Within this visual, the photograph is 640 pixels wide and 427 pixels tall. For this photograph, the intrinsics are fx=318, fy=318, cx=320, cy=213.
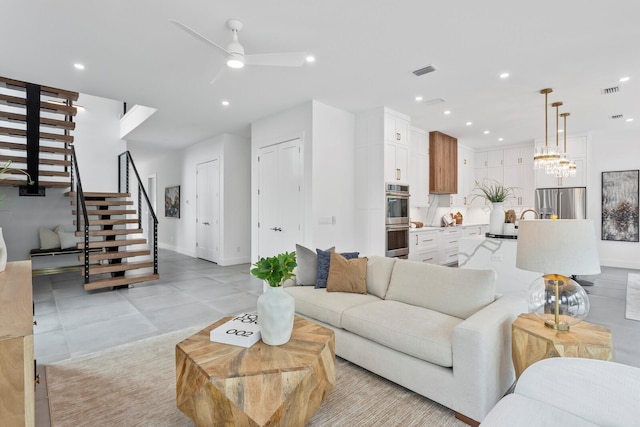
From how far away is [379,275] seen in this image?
309 centimetres

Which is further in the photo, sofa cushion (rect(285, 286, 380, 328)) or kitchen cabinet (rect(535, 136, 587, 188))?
kitchen cabinet (rect(535, 136, 587, 188))

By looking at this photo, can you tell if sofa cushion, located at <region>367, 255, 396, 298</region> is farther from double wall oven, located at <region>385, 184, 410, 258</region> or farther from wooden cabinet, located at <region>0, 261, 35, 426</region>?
wooden cabinet, located at <region>0, 261, 35, 426</region>

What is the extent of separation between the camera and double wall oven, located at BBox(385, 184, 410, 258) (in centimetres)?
532

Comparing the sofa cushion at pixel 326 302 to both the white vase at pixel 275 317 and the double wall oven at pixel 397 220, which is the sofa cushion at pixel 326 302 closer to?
the white vase at pixel 275 317

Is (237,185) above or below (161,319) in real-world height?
above

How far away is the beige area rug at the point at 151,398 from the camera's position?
76.3 inches

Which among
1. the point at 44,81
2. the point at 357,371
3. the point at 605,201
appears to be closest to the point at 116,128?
the point at 44,81

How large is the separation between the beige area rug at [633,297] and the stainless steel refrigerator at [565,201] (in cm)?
154

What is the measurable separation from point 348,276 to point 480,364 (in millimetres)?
1429

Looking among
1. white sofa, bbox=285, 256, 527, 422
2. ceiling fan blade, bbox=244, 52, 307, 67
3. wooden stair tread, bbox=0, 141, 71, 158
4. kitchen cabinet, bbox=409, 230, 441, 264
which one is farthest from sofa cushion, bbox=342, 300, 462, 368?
wooden stair tread, bbox=0, 141, 71, 158

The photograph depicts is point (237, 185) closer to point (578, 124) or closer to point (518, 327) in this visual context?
point (518, 327)

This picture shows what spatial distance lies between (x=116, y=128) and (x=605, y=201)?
11.0 meters

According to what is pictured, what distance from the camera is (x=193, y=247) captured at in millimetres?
8430

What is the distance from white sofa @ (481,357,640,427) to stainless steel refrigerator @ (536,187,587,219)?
21.7ft
